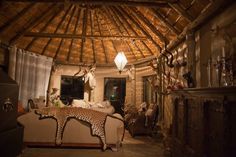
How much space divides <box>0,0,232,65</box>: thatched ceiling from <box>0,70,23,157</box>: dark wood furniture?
77.9 inches

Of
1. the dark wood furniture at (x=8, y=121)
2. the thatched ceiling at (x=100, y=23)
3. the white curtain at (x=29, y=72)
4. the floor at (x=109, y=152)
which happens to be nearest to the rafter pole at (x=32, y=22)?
the thatched ceiling at (x=100, y=23)

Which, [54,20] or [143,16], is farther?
[54,20]

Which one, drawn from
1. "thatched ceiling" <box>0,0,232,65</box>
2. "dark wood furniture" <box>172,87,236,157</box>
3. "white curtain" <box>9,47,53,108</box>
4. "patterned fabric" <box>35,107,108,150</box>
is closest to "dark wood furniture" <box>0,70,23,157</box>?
"patterned fabric" <box>35,107,108,150</box>

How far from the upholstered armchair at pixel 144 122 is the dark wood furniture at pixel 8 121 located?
3.49m

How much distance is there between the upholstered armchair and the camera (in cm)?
653

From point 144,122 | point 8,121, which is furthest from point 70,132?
point 144,122

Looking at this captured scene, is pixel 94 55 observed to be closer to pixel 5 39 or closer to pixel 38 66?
pixel 38 66

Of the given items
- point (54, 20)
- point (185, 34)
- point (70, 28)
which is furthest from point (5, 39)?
point (185, 34)

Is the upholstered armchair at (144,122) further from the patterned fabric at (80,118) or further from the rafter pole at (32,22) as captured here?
the rafter pole at (32,22)

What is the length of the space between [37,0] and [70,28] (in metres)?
2.74

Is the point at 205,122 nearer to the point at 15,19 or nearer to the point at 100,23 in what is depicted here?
the point at 15,19

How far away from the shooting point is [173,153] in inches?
156

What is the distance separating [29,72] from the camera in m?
7.57

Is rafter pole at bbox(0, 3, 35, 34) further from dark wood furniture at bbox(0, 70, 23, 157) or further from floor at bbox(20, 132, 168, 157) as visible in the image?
floor at bbox(20, 132, 168, 157)
